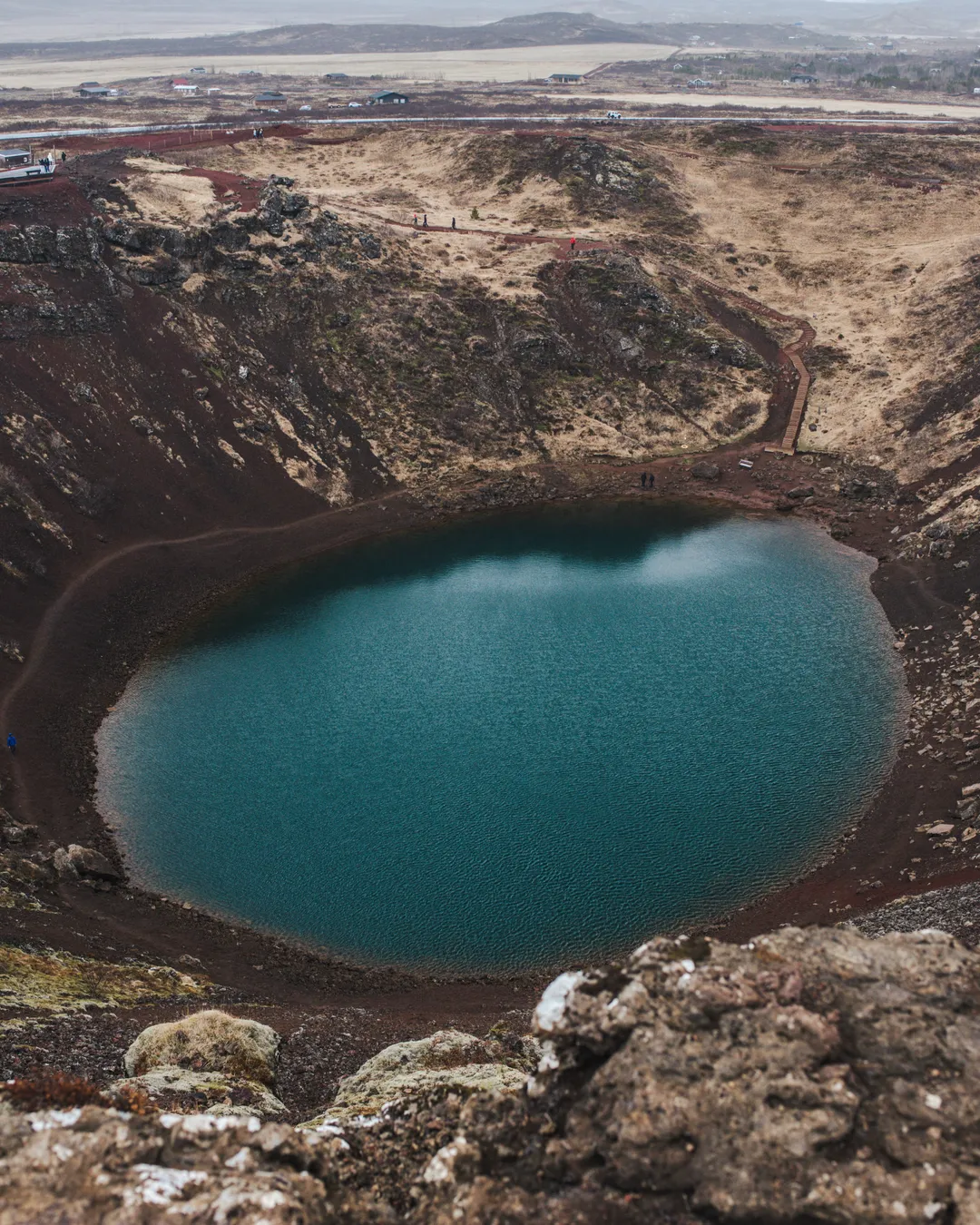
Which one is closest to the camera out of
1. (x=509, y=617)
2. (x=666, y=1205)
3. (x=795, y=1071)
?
(x=666, y=1205)

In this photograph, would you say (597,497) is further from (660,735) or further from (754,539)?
(660,735)

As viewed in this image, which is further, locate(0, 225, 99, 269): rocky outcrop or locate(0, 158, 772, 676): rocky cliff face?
locate(0, 225, 99, 269): rocky outcrop

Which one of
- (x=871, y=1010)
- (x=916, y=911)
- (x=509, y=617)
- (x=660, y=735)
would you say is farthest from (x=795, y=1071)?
(x=509, y=617)

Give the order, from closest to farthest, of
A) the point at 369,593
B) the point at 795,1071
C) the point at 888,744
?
the point at 795,1071 → the point at 888,744 → the point at 369,593

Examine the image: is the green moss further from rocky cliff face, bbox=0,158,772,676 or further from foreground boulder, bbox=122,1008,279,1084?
rocky cliff face, bbox=0,158,772,676

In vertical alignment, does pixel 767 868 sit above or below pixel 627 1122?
below

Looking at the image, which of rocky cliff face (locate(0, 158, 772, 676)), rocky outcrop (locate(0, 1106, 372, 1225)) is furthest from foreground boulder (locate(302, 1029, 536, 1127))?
rocky cliff face (locate(0, 158, 772, 676))
